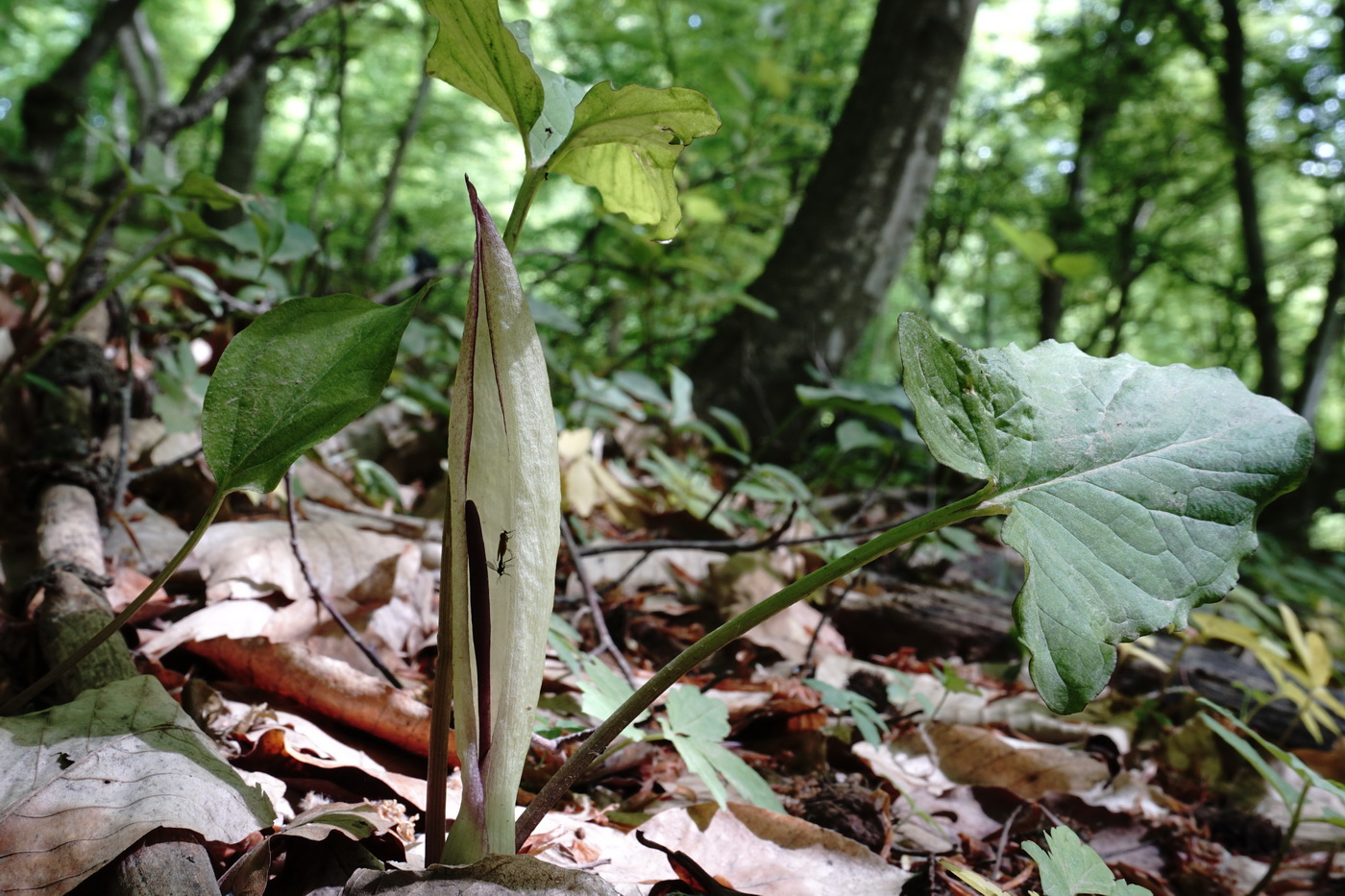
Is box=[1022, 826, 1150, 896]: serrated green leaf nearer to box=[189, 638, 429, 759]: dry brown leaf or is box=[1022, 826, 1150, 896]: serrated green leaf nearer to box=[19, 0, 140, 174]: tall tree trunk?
box=[189, 638, 429, 759]: dry brown leaf

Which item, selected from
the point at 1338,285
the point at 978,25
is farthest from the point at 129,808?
the point at 978,25

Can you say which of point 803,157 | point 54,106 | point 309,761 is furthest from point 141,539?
point 54,106

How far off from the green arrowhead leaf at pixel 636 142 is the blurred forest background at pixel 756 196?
16.7 inches

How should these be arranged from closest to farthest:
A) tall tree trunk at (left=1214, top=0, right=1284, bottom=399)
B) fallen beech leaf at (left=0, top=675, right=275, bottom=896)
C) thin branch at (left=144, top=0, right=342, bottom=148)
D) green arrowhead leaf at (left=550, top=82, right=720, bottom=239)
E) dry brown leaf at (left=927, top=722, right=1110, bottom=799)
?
fallen beech leaf at (left=0, top=675, right=275, bottom=896) < green arrowhead leaf at (left=550, top=82, right=720, bottom=239) < dry brown leaf at (left=927, top=722, right=1110, bottom=799) < thin branch at (left=144, top=0, right=342, bottom=148) < tall tree trunk at (left=1214, top=0, right=1284, bottom=399)

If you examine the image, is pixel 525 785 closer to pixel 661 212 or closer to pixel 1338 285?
pixel 661 212

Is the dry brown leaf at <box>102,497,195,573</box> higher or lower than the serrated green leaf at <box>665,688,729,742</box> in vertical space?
lower

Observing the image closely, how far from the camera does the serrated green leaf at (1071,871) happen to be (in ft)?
2.41

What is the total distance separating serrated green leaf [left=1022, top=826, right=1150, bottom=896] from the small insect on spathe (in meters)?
0.55

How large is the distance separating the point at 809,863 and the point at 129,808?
714mm

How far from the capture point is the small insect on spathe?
70 centimetres

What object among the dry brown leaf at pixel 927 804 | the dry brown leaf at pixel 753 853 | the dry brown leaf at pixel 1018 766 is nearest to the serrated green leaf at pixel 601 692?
the dry brown leaf at pixel 753 853

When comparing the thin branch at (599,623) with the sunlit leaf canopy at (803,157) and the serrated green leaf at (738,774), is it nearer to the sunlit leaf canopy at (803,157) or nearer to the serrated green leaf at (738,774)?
the serrated green leaf at (738,774)

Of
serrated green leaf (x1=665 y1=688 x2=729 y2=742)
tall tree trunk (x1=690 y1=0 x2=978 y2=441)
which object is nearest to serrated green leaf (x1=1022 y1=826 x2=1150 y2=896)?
serrated green leaf (x1=665 y1=688 x2=729 y2=742)

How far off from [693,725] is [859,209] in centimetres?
267
